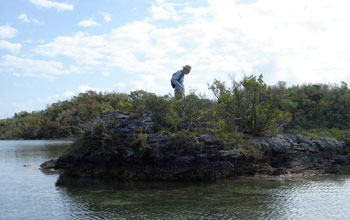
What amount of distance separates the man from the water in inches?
233

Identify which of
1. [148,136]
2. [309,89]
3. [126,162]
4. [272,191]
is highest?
[309,89]

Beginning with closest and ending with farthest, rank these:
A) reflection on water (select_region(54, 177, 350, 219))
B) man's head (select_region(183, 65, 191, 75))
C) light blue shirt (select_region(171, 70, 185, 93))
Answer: reflection on water (select_region(54, 177, 350, 219)) → man's head (select_region(183, 65, 191, 75)) → light blue shirt (select_region(171, 70, 185, 93))

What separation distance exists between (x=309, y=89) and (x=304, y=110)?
4318 mm

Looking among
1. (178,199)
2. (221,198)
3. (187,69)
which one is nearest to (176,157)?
(178,199)

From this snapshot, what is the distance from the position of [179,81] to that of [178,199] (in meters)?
9.12

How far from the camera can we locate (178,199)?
47.3 feet

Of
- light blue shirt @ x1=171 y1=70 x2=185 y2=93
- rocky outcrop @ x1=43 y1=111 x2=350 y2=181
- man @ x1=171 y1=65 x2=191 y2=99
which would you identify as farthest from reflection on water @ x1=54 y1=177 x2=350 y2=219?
light blue shirt @ x1=171 y1=70 x2=185 y2=93

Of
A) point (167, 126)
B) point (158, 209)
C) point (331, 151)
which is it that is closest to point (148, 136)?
point (167, 126)

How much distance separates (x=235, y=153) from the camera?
18422mm

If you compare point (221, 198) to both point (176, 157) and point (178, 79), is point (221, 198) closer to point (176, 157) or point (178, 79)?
point (176, 157)

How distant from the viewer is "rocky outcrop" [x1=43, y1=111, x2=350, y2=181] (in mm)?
18297

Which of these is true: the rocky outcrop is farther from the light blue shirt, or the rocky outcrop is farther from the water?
the light blue shirt

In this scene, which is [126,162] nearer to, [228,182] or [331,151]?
[228,182]

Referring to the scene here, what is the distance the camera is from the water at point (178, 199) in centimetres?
1230
